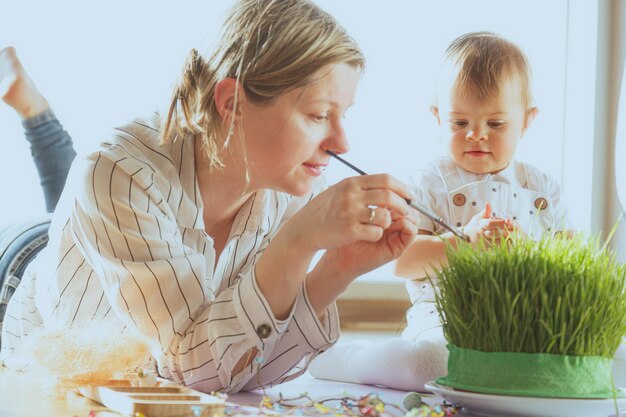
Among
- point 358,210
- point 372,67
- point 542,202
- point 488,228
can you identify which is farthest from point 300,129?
point 372,67

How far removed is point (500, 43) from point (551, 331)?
0.90 m

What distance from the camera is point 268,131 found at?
1.23 m

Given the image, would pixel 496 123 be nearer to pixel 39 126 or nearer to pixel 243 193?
pixel 243 193

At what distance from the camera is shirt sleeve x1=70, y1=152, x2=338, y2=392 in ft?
3.84

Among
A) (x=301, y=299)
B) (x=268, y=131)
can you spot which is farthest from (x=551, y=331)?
(x=268, y=131)

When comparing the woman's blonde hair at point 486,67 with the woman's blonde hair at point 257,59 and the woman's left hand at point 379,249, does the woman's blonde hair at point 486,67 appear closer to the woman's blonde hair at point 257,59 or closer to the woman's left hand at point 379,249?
the woman's blonde hair at point 257,59

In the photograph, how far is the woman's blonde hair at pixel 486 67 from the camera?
65.7 inches

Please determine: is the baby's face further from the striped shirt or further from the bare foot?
the bare foot

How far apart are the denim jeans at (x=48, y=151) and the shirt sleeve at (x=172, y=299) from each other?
1.02 meters

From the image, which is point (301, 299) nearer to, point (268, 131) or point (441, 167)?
point (268, 131)

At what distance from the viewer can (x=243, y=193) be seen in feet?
4.50

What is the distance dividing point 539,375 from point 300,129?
46 centimetres

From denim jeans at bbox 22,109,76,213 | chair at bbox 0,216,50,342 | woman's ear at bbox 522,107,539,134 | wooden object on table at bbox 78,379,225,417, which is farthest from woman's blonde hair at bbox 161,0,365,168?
denim jeans at bbox 22,109,76,213

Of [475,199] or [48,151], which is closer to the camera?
[475,199]
